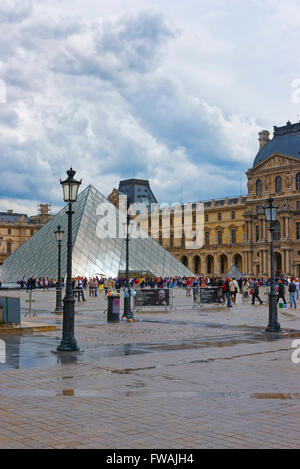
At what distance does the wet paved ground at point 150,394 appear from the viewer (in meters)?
5.06

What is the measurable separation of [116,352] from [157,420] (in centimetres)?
489

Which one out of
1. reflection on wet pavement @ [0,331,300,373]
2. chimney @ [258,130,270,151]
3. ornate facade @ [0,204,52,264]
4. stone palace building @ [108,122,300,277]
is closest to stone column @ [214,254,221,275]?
stone palace building @ [108,122,300,277]

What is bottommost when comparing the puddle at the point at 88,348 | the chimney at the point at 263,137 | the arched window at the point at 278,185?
the puddle at the point at 88,348

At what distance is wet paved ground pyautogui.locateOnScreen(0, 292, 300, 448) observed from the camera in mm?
5059

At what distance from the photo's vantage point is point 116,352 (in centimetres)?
1047

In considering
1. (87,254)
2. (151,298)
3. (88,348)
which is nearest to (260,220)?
(87,254)

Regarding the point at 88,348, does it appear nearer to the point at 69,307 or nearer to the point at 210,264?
the point at 69,307

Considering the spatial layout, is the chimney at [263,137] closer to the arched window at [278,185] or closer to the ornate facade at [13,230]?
the arched window at [278,185]

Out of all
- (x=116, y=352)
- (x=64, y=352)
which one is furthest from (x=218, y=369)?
(x=64, y=352)

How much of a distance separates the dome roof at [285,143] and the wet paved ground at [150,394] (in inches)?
2660

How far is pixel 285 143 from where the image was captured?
7794cm

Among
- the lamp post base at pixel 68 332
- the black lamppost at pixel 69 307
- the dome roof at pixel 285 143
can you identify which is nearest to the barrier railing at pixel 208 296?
the black lamppost at pixel 69 307

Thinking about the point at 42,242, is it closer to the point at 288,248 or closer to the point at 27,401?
the point at 288,248

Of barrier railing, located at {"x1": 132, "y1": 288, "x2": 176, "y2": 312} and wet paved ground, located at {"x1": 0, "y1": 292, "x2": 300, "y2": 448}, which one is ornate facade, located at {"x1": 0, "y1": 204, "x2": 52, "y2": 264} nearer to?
barrier railing, located at {"x1": 132, "y1": 288, "x2": 176, "y2": 312}
